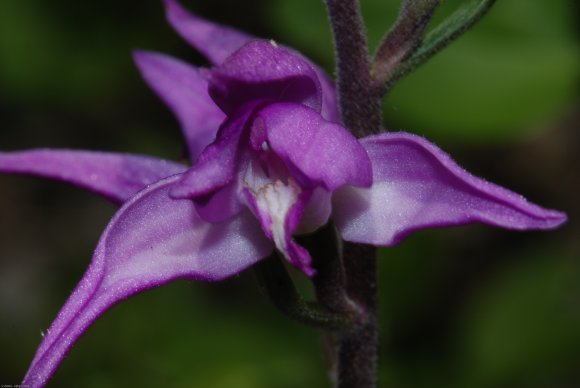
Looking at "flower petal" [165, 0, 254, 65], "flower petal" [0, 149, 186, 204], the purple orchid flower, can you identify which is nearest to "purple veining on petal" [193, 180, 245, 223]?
the purple orchid flower

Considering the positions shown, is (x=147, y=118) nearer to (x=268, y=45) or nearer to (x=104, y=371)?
(x=104, y=371)

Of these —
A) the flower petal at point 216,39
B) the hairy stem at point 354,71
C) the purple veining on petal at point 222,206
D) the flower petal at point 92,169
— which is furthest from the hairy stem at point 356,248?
the flower petal at point 92,169

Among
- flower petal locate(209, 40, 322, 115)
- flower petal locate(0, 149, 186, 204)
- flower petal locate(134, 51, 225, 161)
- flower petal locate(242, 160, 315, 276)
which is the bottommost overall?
flower petal locate(0, 149, 186, 204)

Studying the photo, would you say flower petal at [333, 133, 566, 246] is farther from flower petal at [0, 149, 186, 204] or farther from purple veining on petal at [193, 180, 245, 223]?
flower petal at [0, 149, 186, 204]

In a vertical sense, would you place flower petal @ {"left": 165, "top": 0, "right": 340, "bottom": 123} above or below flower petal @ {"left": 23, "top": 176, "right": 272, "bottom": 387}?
above

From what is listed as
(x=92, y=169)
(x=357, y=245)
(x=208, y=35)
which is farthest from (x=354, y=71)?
(x=92, y=169)

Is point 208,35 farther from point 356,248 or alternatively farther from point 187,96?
point 356,248

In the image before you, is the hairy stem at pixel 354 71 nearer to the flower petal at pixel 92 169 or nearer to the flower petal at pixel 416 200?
the flower petal at pixel 416 200

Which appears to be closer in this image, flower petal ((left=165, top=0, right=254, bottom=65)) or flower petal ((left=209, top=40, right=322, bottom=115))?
flower petal ((left=209, top=40, right=322, bottom=115))
